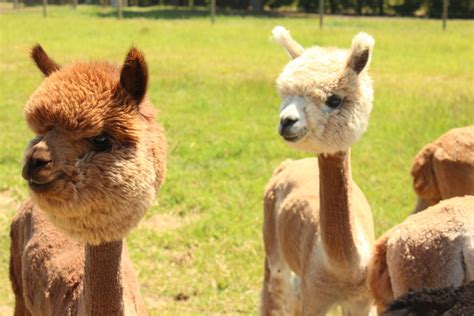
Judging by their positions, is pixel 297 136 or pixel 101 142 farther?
pixel 297 136

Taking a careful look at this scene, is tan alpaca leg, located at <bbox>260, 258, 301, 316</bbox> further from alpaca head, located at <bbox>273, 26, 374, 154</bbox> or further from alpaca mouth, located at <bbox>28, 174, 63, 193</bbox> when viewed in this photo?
alpaca mouth, located at <bbox>28, 174, 63, 193</bbox>

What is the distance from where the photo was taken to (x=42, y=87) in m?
2.96

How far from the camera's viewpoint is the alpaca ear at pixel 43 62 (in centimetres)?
317

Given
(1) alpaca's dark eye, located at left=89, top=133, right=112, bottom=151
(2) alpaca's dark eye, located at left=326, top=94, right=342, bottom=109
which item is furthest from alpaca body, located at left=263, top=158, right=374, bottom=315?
(1) alpaca's dark eye, located at left=89, top=133, right=112, bottom=151

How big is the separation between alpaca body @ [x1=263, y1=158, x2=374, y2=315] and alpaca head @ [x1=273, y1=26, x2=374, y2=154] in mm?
575

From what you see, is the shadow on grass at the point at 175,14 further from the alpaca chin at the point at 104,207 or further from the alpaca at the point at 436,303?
the alpaca at the point at 436,303

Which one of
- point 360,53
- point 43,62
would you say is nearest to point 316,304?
point 360,53

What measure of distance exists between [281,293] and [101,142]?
278 centimetres

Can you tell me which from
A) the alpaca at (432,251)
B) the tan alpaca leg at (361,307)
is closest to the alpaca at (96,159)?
the alpaca at (432,251)

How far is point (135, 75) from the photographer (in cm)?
303

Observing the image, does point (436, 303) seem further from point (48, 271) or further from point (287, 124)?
point (48, 271)

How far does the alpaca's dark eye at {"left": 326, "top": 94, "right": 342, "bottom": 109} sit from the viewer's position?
416 cm

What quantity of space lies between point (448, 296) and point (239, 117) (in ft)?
31.6

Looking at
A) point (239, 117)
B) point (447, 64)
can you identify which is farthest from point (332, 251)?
point (447, 64)
